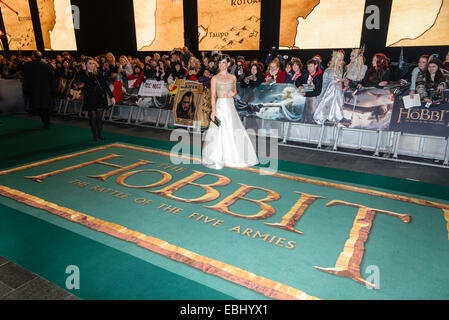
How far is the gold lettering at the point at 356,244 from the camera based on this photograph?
2.63 m

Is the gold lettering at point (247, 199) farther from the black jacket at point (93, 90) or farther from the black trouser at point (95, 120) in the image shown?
the black trouser at point (95, 120)

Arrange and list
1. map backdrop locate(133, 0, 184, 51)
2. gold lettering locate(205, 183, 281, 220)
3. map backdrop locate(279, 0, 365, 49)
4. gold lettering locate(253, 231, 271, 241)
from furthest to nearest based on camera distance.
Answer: map backdrop locate(133, 0, 184, 51) < map backdrop locate(279, 0, 365, 49) < gold lettering locate(205, 183, 281, 220) < gold lettering locate(253, 231, 271, 241)

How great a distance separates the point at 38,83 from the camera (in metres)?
7.67

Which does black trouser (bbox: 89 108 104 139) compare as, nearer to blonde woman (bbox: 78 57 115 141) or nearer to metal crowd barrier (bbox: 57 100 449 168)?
blonde woman (bbox: 78 57 115 141)

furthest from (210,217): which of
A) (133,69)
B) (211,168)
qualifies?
(133,69)

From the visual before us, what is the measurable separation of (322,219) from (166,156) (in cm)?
347

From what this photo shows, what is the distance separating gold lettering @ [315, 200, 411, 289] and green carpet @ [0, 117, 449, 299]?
1 cm

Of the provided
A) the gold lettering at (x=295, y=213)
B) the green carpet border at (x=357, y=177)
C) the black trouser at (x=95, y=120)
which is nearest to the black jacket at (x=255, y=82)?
A: the green carpet border at (x=357, y=177)

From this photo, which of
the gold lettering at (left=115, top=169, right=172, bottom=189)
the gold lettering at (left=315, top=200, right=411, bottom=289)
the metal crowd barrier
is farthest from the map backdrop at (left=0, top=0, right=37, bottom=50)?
the gold lettering at (left=315, top=200, right=411, bottom=289)

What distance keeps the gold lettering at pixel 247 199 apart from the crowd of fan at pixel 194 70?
3330 mm

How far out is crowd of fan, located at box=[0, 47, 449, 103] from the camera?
5.47m
